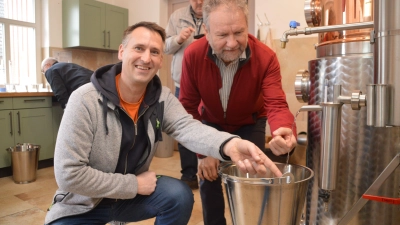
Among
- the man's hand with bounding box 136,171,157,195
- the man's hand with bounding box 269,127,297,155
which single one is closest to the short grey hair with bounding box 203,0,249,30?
the man's hand with bounding box 269,127,297,155

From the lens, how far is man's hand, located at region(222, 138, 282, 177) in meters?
0.91

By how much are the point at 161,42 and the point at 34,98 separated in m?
2.27

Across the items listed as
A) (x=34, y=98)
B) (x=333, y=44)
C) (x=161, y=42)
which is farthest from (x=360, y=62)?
(x=34, y=98)

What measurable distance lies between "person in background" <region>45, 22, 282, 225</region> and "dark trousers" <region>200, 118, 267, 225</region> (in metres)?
0.30

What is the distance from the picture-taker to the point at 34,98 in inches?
120

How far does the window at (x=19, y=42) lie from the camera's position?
3.55 m

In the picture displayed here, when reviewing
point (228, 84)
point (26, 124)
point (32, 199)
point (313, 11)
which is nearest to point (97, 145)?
point (228, 84)

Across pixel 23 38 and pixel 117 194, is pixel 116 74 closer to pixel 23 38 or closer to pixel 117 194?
pixel 117 194

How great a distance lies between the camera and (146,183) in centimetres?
110

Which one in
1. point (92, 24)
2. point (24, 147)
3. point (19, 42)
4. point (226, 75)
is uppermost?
point (92, 24)

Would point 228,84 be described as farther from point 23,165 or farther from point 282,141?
point 23,165

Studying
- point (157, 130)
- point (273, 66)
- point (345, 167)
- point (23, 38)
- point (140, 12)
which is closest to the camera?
point (345, 167)

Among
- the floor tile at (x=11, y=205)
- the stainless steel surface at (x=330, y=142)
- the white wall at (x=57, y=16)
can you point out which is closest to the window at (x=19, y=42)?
the white wall at (x=57, y=16)

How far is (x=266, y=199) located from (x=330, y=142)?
204mm
